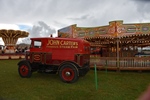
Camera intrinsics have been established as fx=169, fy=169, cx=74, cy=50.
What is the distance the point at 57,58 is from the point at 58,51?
1.25ft

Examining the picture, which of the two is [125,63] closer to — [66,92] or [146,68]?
[146,68]

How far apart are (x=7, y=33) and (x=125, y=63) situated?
25430 millimetres

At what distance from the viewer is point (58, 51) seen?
9117mm

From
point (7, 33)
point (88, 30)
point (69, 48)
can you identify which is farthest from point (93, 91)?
point (7, 33)

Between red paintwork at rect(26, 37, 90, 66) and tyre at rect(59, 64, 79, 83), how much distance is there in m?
0.60

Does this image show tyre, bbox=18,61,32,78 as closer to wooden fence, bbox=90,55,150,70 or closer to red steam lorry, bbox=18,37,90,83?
red steam lorry, bbox=18,37,90,83

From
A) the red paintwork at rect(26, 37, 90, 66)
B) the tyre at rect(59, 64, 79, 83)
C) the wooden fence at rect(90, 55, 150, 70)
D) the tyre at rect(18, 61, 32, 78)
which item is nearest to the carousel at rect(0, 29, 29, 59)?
the wooden fence at rect(90, 55, 150, 70)

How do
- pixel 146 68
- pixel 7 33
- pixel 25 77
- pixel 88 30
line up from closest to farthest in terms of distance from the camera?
pixel 25 77 < pixel 146 68 < pixel 88 30 < pixel 7 33

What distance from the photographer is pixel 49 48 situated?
925cm

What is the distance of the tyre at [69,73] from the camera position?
826 centimetres

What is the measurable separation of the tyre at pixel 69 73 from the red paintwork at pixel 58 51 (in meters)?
0.60

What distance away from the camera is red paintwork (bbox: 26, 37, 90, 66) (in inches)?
350

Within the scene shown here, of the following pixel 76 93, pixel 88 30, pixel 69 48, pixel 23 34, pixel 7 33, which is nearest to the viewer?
pixel 76 93

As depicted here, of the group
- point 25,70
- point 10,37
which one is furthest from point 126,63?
point 10,37
